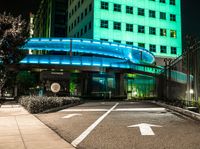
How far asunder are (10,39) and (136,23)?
190ft

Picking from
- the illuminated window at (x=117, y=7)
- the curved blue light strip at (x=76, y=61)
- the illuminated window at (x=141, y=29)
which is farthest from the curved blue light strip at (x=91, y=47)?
the illuminated window at (x=117, y=7)

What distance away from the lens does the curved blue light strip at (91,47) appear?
199ft

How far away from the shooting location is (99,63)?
56.9m

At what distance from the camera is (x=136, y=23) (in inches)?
3091

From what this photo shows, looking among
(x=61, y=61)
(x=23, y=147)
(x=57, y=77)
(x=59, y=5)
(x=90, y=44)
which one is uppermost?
(x=59, y=5)

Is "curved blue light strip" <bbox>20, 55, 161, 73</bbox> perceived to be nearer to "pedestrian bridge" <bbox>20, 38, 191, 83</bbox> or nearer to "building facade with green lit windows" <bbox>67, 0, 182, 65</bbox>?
"pedestrian bridge" <bbox>20, 38, 191, 83</bbox>

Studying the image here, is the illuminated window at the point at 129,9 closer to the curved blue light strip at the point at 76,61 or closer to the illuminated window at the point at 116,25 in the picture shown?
the illuminated window at the point at 116,25

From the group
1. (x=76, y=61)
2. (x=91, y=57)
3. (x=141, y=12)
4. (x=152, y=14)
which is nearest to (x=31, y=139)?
(x=76, y=61)

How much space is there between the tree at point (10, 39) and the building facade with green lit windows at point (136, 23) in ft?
154

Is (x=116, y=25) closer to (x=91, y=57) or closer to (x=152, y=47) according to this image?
(x=152, y=47)

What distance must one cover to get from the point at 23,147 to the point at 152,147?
3023 mm

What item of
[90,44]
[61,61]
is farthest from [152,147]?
[90,44]

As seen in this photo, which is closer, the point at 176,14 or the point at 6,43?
the point at 6,43

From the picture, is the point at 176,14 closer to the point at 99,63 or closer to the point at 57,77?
the point at 99,63
